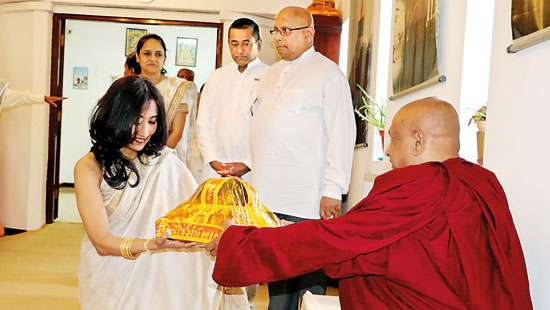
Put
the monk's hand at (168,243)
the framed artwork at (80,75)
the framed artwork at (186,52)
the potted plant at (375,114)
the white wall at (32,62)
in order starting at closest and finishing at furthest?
1. the monk's hand at (168,243)
2. the potted plant at (375,114)
3. the white wall at (32,62)
4. the framed artwork at (186,52)
5. the framed artwork at (80,75)

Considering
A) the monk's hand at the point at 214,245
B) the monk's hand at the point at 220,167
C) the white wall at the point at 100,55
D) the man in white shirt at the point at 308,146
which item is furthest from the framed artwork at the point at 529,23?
the white wall at the point at 100,55

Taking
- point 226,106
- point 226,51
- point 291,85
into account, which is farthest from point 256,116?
point 226,51

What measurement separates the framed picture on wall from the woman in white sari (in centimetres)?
734

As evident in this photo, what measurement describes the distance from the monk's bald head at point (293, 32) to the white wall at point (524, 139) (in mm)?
1345

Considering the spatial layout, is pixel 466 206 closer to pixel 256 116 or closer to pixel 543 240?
pixel 543 240

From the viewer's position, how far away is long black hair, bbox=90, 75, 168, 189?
2.59 meters

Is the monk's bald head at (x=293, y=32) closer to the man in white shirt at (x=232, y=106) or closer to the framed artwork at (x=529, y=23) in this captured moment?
the man in white shirt at (x=232, y=106)

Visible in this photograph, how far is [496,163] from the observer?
99.3 inches

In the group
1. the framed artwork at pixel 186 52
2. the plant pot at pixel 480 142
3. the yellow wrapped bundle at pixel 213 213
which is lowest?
the yellow wrapped bundle at pixel 213 213

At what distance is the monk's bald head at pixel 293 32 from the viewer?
12.4ft

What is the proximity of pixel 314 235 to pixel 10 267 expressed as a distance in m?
5.04

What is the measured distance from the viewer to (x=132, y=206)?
268 centimetres

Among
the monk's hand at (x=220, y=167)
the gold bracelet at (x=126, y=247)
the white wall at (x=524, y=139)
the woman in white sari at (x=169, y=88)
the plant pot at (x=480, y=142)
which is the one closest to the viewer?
the white wall at (x=524, y=139)

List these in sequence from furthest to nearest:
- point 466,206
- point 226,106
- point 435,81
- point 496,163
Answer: point 226,106, point 435,81, point 496,163, point 466,206
